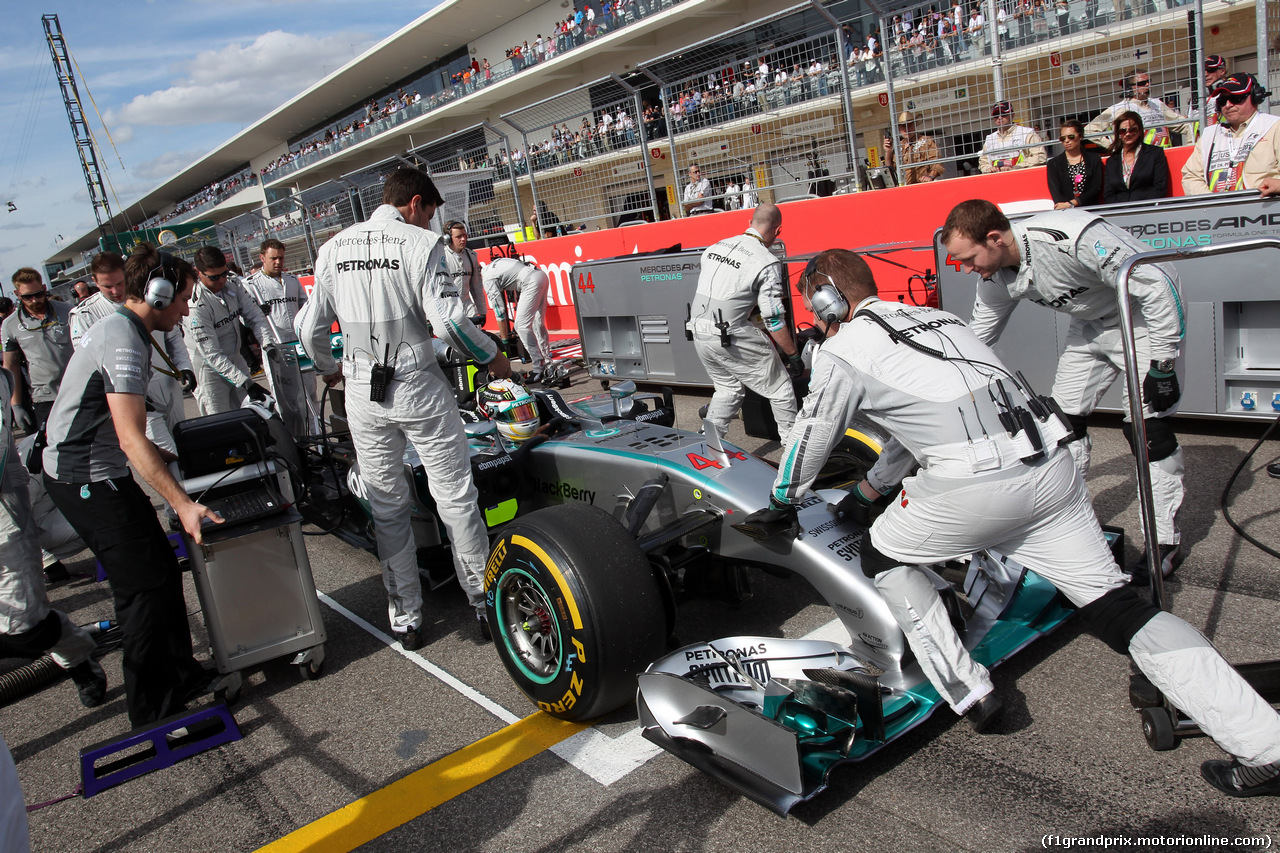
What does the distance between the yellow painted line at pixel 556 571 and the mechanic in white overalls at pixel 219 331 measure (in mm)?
3769

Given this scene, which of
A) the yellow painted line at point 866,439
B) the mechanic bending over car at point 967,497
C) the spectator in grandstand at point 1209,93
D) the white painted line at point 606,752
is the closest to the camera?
the mechanic bending over car at point 967,497

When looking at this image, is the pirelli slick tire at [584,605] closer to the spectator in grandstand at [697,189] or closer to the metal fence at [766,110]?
the metal fence at [766,110]

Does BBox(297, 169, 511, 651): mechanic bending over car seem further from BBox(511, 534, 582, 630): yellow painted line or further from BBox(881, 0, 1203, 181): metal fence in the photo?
BBox(881, 0, 1203, 181): metal fence

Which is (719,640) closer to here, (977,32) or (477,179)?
(977,32)

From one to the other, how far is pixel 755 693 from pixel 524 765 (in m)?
0.84

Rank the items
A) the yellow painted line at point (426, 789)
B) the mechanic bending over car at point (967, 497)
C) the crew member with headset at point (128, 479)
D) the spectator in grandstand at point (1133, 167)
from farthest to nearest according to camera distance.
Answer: the spectator in grandstand at point (1133, 167) → the crew member with headset at point (128, 479) → the yellow painted line at point (426, 789) → the mechanic bending over car at point (967, 497)

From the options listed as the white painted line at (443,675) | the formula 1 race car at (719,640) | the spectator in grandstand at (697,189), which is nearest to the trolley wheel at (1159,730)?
the formula 1 race car at (719,640)

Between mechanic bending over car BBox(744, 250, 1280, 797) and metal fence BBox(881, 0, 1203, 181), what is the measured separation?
5270mm

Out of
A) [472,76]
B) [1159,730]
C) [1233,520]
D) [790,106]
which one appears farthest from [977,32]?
[472,76]

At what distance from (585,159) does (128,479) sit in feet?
30.6

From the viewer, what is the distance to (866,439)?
181 inches

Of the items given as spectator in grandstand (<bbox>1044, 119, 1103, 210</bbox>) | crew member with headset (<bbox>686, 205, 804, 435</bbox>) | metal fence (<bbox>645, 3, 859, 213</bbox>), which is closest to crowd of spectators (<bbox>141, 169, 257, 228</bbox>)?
metal fence (<bbox>645, 3, 859, 213</bbox>)

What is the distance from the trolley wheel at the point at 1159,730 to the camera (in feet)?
8.07

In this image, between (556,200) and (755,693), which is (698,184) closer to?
(556,200)
